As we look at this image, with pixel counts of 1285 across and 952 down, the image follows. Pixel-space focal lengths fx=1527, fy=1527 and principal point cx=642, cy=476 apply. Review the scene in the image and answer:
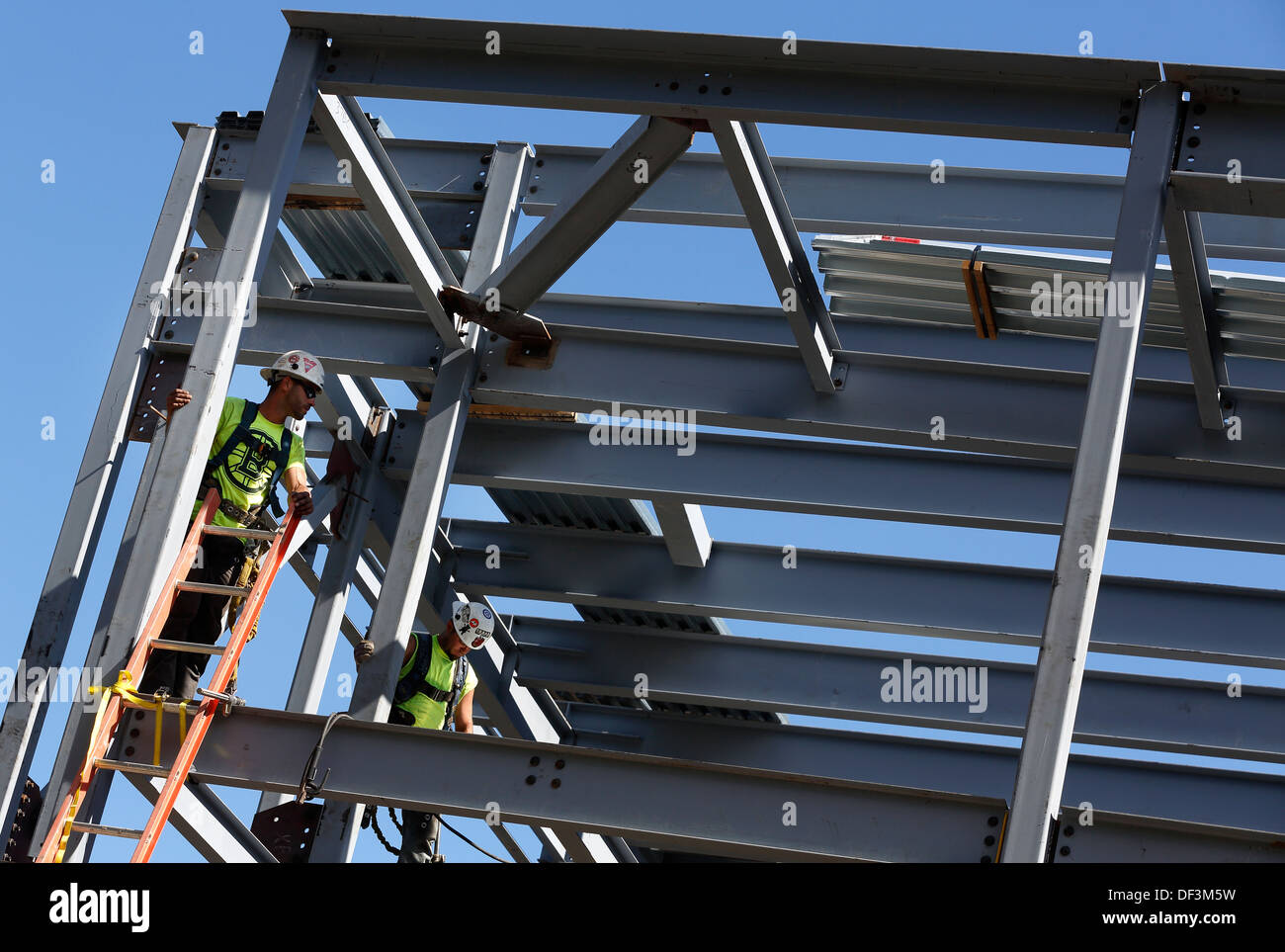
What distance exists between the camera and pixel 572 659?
12609 millimetres

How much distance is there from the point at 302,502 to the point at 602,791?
2.34m

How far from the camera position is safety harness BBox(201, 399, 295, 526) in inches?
311

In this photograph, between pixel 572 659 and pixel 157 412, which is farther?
pixel 572 659

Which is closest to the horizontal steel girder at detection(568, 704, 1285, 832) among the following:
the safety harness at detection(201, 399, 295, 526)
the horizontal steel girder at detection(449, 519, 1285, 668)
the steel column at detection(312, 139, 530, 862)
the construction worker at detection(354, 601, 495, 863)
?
the horizontal steel girder at detection(449, 519, 1285, 668)

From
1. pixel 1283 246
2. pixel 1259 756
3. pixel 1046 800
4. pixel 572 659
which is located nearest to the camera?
pixel 1046 800

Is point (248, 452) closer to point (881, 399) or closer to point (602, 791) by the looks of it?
point (602, 791)

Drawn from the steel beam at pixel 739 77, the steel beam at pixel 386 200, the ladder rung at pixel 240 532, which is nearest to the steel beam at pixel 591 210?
the steel beam at pixel 739 77

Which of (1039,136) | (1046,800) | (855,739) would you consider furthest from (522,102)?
(855,739)

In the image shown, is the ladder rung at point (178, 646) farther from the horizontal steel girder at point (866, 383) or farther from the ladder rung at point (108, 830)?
the horizontal steel girder at point (866, 383)

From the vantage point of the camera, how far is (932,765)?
12875 millimetres

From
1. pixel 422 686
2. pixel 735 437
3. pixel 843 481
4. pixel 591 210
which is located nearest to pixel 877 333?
pixel 843 481

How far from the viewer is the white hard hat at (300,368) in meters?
8.23
